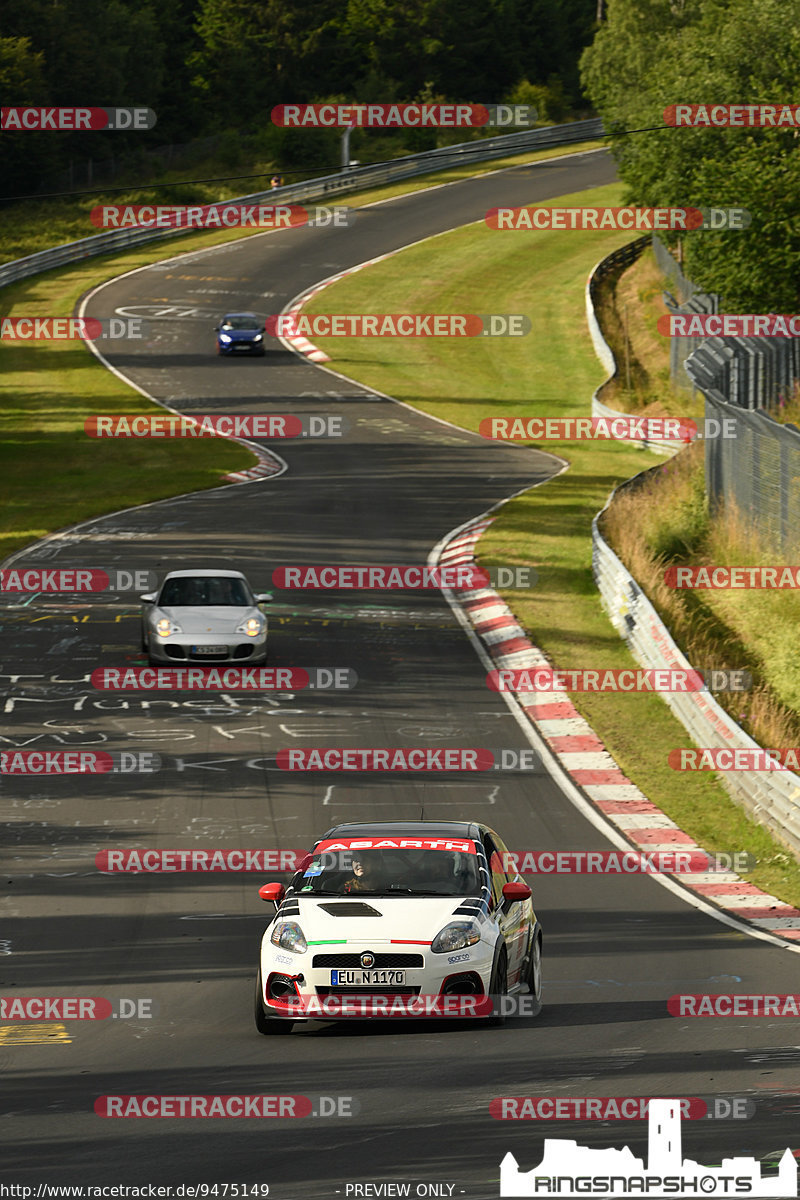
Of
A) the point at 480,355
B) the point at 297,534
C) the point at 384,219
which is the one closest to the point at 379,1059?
the point at 297,534

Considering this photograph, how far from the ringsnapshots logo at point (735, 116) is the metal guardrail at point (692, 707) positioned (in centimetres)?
1589

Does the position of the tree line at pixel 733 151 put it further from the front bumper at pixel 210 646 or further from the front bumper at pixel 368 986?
the front bumper at pixel 368 986

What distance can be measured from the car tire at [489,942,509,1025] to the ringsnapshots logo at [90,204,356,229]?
243 feet

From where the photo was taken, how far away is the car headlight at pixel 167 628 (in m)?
24.2

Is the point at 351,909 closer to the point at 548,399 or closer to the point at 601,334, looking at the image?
the point at 548,399

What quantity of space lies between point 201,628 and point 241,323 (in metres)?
38.1

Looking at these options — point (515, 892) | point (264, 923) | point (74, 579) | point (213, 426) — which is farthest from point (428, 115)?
point (515, 892)

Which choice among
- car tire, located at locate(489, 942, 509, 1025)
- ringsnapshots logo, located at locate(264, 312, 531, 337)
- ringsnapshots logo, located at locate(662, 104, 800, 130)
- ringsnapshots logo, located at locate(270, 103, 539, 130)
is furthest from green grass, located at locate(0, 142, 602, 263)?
car tire, located at locate(489, 942, 509, 1025)

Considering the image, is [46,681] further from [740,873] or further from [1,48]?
[1,48]

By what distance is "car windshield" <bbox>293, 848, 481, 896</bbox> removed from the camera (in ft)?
37.3

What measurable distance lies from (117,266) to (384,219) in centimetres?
1425

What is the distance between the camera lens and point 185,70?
10650 centimetres

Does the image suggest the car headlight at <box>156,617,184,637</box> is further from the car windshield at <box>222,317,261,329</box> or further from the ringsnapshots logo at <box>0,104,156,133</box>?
the ringsnapshots logo at <box>0,104,156,133</box>

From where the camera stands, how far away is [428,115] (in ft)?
325
